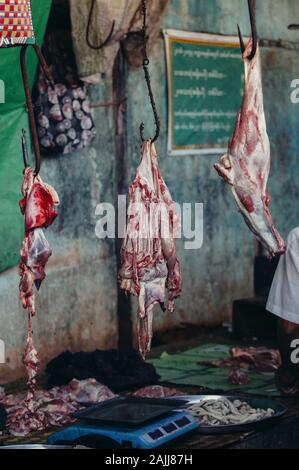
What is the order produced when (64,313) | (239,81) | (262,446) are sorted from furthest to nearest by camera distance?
(239,81)
(64,313)
(262,446)

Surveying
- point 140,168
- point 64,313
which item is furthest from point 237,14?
point 140,168

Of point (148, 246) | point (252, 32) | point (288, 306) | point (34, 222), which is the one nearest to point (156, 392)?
point (288, 306)

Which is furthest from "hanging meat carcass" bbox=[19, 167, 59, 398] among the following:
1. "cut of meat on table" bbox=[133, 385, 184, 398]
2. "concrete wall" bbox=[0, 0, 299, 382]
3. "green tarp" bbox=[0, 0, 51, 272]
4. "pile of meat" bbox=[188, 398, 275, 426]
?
"concrete wall" bbox=[0, 0, 299, 382]

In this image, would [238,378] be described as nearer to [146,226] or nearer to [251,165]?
[146,226]

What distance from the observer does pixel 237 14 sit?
11.2 meters

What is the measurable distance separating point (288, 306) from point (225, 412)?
3.56ft

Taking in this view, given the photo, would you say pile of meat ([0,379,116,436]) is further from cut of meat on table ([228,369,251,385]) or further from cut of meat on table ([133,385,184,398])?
cut of meat on table ([228,369,251,385])

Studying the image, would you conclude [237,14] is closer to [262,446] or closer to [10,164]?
[10,164]

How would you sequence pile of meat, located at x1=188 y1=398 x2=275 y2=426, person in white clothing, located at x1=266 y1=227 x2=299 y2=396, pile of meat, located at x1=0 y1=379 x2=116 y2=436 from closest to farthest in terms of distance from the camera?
pile of meat, located at x1=188 y1=398 x2=275 y2=426 → pile of meat, located at x1=0 y1=379 x2=116 y2=436 → person in white clothing, located at x1=266 y1=227 x2=299 y2=396

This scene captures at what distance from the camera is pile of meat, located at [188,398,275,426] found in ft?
23.6

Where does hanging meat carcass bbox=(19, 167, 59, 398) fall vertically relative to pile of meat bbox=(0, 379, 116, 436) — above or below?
above

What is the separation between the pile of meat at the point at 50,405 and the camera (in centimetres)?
755

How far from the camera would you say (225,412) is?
7367mm
